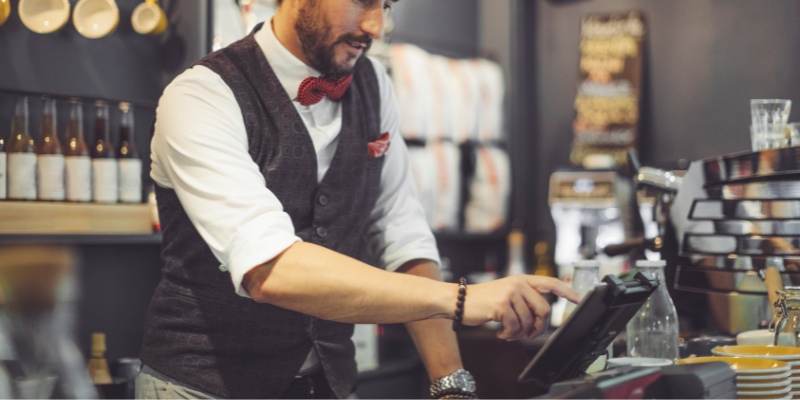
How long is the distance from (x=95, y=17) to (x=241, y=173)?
1.47 meters

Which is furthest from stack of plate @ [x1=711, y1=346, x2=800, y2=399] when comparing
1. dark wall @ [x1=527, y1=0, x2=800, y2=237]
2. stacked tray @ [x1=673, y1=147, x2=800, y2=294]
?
dark wall @ [x1=527, y1=0, x2=800, y2=237]

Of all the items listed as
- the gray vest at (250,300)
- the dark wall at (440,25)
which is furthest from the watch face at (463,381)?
the dark wall at (440,25)

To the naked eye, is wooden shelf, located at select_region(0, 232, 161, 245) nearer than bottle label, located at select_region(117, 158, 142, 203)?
Yes

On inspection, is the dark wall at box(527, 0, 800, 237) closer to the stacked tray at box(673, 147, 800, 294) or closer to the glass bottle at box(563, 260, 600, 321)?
the stacked tray at box(673, 147, 800, 294)

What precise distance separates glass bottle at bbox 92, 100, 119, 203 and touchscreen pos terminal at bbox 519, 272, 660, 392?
166 centimetres

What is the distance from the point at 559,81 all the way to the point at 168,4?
108 inches

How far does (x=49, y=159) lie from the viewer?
6.46ft

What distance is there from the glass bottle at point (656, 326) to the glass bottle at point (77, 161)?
1.64m

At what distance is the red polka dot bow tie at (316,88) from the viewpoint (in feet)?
4.22

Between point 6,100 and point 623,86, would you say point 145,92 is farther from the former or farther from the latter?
point 623,86

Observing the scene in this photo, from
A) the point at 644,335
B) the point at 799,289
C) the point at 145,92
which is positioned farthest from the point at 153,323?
the point at 145,92

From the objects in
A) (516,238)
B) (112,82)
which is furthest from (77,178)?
(516,238)

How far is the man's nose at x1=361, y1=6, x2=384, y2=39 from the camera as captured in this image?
1.20 metres

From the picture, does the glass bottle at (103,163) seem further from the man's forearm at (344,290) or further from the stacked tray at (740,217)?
the stacked tray at (740,217)
